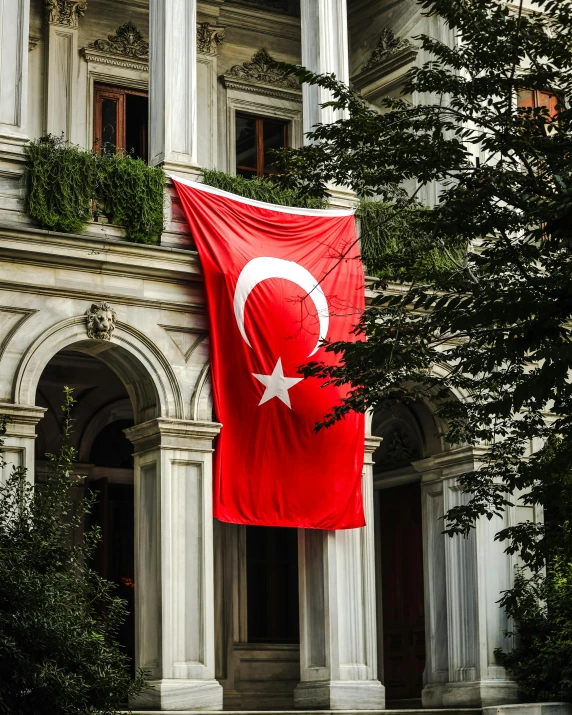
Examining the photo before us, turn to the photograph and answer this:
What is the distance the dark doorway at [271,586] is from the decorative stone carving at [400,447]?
2212 millimetres

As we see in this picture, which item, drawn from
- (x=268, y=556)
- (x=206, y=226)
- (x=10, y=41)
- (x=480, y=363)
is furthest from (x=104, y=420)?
(x=480, y=363)

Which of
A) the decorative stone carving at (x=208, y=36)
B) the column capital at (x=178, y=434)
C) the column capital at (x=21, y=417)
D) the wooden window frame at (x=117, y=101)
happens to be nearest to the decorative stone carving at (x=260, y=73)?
the decorative stone carving at (x=208, y=36)

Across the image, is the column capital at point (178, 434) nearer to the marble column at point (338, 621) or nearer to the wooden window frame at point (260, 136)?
the marble column at point (338, 621)

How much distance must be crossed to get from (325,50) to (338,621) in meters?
8.87

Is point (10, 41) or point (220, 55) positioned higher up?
point (220, 55)

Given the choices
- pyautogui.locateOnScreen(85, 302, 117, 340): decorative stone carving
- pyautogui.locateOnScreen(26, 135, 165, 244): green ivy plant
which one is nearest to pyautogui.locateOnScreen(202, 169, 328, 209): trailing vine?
pyautogui.locateOnScreen(26, 135, 165, 244): green ivy plant

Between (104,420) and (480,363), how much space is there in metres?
11.7

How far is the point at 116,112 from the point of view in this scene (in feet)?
83.3

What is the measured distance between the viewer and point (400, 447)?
87.3ft

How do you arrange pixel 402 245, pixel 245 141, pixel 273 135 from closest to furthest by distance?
pixel 402 245
pixel 245 141
pixel 273 135

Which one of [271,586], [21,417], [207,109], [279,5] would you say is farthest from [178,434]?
[279,5]

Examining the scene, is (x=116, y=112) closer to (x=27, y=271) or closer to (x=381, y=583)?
(x=27, y=271)

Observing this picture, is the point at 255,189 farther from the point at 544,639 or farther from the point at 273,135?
the point at 544,639

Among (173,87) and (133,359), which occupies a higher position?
(173,87)
